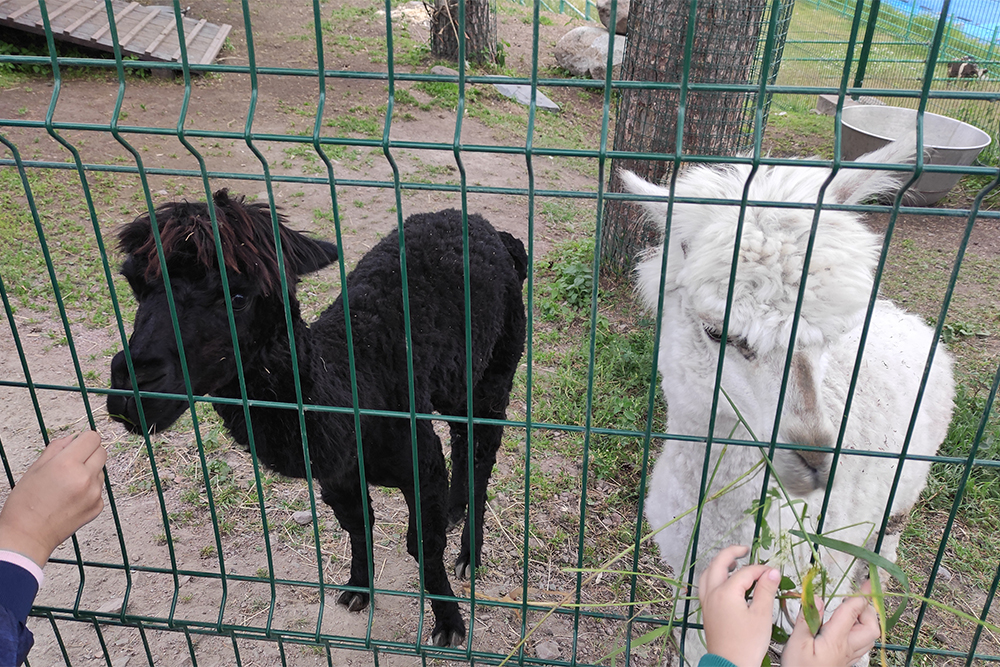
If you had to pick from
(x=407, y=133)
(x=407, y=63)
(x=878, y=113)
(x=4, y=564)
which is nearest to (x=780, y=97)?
(x=878, y=113)

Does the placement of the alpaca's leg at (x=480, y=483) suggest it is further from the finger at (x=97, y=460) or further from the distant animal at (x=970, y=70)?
the distant animal at (x=970, y=70)

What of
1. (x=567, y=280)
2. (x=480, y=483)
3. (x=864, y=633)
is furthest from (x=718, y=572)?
(x=567, y=280)

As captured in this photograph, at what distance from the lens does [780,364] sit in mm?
2047

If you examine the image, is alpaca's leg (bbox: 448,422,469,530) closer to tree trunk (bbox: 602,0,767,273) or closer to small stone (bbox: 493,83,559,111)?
tree trunk (bbox: 602,0,767,273)

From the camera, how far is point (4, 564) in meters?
1.69

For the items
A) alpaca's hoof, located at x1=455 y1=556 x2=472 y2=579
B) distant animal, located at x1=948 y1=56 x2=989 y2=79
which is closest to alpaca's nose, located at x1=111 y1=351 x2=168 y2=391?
alpaca's hoof, located at x1=455 y1=556 x2=472 y2=579

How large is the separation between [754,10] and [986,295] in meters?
2.95

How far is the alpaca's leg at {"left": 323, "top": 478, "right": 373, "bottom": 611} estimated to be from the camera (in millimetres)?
2775

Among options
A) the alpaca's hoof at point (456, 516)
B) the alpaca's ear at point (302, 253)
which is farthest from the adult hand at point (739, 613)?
the alpaca's hoof at point (456, 516)

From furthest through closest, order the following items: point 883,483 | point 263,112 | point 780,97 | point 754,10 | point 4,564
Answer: point 780,97, point 263,112, point 754,10, point 883,483, point 4,564

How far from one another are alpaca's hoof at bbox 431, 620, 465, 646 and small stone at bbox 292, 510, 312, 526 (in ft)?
3.23

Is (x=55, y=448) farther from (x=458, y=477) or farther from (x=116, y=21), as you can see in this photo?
(x=116, y=21)

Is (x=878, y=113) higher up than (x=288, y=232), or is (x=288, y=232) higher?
(x=288, y=232)

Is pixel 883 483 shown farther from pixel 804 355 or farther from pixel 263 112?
pixel 263 112
